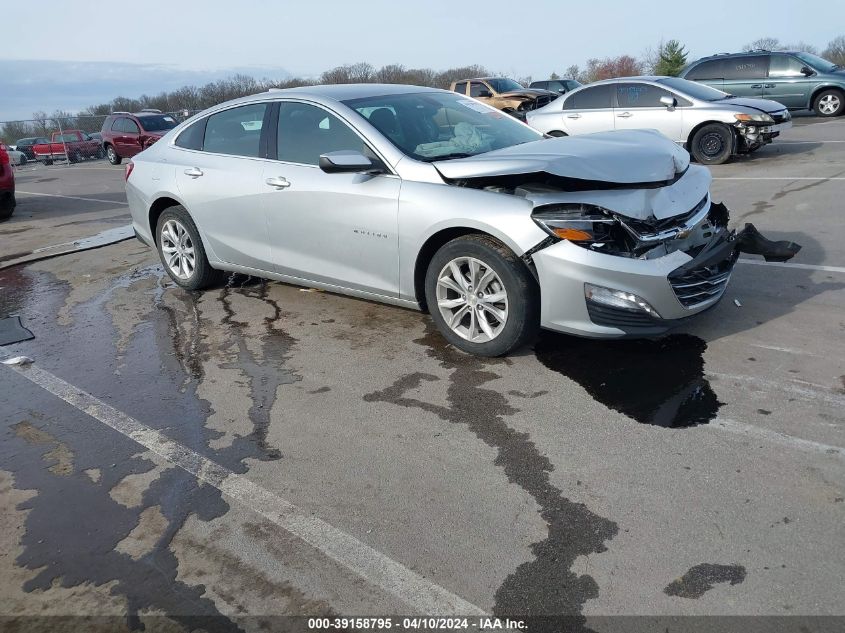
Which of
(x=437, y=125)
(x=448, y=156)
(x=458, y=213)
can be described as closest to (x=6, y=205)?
(x=437, y=125)

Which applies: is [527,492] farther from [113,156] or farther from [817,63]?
[113,156]

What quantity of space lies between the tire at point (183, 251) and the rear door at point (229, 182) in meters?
0.19

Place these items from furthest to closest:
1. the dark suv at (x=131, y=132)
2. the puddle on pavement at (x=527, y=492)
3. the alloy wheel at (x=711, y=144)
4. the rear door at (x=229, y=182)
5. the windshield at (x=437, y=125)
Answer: the dark suv at (x=131, y=132), the alloy wheel at (x=711, y=144), the rear door at (x=229, y=182), the windshield at (x=437, y=125), the puddle on pavement at (x=527, y=492)

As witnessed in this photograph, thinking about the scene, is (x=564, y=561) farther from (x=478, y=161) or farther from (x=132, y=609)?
(x=478, y=161)

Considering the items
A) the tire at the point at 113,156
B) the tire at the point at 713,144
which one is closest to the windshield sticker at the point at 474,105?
the tire at the point at 713,144

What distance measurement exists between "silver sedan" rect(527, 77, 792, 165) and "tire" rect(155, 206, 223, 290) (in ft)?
27.2

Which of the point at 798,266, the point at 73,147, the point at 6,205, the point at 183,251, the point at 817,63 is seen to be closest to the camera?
the point at 798,266

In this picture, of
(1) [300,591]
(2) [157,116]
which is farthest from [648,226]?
(2) [157,116]

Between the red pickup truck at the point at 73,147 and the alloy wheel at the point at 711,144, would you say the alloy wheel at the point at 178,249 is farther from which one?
the red pickup truck at the point at 73,147

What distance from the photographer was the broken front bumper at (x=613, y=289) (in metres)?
4.13

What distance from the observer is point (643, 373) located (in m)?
4.33

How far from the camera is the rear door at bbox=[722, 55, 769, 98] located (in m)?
18.8

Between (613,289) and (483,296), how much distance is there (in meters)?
0.82

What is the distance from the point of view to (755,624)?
95.0 inches
